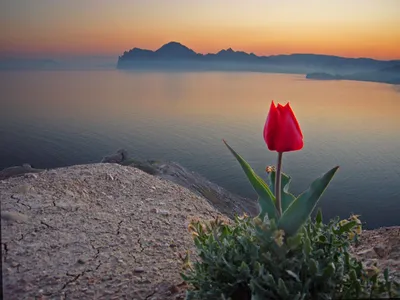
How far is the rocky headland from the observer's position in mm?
3016

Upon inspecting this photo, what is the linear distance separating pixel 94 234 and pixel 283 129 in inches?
96.8

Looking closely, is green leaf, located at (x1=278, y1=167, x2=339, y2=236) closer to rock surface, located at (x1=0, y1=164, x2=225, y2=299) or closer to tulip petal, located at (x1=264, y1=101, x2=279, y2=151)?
tulip petal, located at (x1=264, y1=101, x2=279, y2=151)

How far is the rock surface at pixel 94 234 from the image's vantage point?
301 cm

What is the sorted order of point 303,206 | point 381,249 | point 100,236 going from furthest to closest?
point 100,236 < point 381,249 < point 303,206

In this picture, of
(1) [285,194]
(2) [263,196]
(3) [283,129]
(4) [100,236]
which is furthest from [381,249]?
(4) [100,236]

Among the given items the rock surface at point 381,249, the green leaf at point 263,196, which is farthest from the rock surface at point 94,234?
the rock surface at point 381,249

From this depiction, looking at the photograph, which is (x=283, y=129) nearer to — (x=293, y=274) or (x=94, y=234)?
(x=293, y=274)

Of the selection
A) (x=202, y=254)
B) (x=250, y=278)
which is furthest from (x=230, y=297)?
(x=202, y=254)

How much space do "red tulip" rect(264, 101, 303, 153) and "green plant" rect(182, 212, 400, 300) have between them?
0.39 m

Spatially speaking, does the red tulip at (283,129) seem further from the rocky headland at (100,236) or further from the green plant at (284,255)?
the rocky headland at (100,236)

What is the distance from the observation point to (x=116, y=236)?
12.8 ft

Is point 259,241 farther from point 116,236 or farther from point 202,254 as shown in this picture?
point 116,236

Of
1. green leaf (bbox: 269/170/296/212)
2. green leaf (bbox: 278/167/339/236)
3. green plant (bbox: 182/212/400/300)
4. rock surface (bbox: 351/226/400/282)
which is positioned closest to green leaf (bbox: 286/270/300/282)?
green plant (bbox: 182/212/400/300)

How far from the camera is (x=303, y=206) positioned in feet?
6.89
